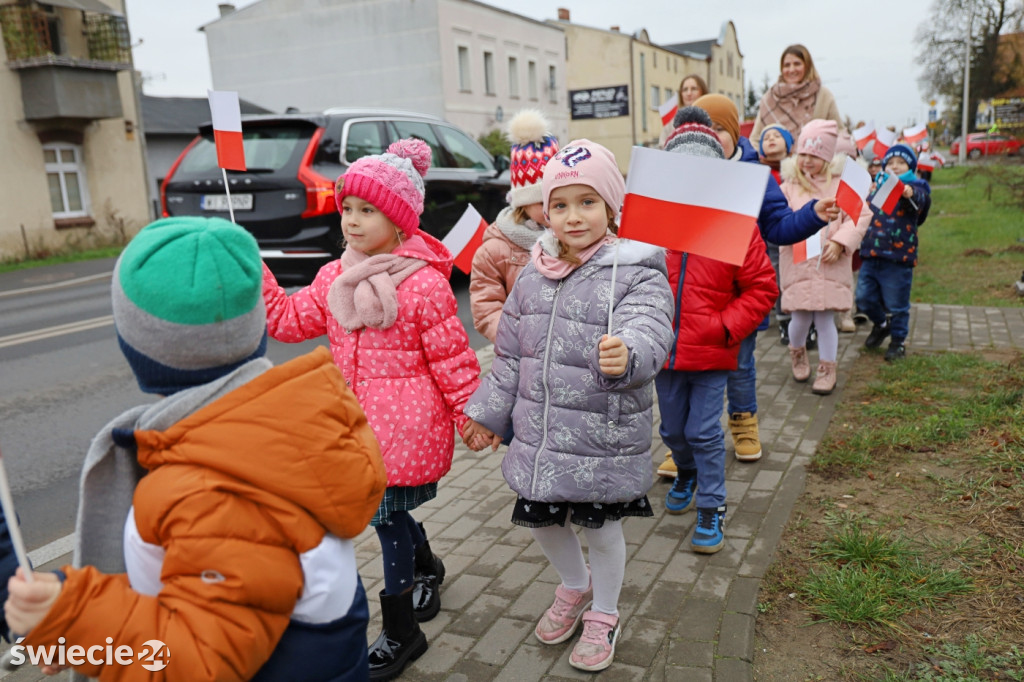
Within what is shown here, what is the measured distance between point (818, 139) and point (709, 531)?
2.94m

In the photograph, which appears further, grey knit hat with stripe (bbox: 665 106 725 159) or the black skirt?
grey knit hat with stripe (bbox: 665 106 725 159)

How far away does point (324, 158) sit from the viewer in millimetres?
8078

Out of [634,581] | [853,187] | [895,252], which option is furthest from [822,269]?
[634,581]

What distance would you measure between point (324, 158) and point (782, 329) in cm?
456

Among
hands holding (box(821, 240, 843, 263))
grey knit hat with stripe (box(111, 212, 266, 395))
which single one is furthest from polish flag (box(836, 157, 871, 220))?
grey knit hat with stripe (box(111, 212, 266, 395))

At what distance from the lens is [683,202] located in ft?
8.40

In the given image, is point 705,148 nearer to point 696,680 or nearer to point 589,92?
point 696,680

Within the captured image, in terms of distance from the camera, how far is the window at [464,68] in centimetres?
3525

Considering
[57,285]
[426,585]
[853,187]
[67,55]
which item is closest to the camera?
[426,585]

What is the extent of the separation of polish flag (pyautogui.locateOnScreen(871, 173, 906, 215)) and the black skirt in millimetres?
4157

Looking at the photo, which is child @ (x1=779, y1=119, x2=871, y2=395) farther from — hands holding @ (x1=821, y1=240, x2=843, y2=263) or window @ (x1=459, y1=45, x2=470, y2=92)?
window @ (x1=459, y1=45, x2=470, y2=92)

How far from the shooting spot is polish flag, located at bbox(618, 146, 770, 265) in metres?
2.53

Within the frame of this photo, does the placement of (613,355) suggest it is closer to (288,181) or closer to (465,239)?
(465,239)

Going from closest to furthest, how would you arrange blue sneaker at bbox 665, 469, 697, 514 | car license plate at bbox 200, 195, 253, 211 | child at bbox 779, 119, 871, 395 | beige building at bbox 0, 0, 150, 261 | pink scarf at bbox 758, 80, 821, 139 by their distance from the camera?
blue sneaker at bbox 665, 469, 697, 514
child at bbox 779, 119, 871, 395
pink scarf at bbox 758, 80, 821, 139
car license plate at bbox 200, 195, 253, 211
beige building at bbox 0, 0, 150, 261
